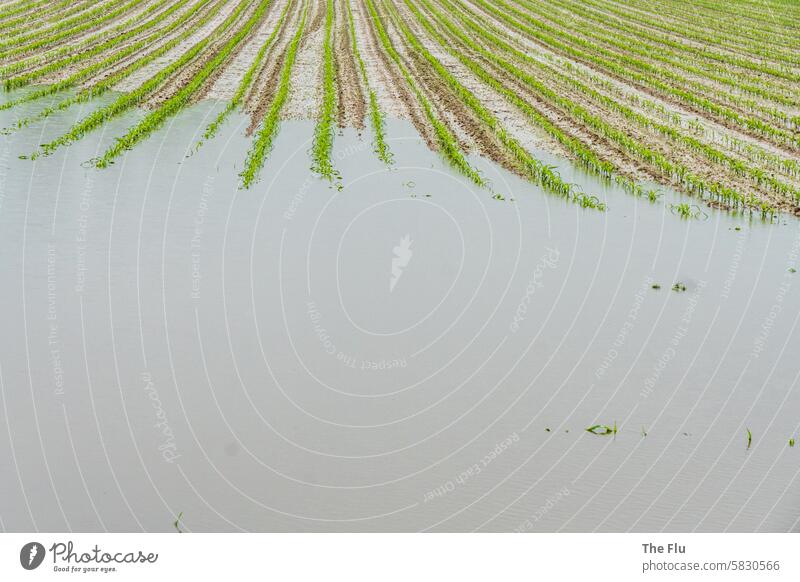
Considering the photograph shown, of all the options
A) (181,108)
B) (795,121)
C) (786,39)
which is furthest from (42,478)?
(786,39)

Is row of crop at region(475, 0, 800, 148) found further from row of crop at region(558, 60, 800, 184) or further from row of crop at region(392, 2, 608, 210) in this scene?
row of crop at region(392, 2, 608, 210)

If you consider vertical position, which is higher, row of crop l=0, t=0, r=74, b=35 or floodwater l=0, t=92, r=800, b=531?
row of crop l=0, t=0, r=74, b=35

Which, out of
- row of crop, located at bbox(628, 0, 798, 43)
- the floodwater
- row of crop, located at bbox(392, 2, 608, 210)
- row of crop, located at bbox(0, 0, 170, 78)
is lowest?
the floodwater

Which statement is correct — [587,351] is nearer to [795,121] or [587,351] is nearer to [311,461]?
[311,461]

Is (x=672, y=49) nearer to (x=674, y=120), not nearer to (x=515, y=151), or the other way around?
(x=674, y=120)

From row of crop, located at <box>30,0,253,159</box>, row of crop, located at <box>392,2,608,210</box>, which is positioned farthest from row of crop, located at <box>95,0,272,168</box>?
row of crop, located at <box>392,2,608,210</box>

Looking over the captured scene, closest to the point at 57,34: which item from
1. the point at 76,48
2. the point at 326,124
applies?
the point at 76,48
